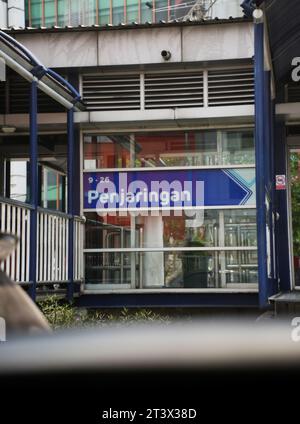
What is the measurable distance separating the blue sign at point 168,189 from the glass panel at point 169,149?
5.3 inches

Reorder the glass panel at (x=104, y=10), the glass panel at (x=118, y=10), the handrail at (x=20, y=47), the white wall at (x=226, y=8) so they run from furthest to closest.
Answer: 1. the glass panel at (x=118, y=10)
2. the glass panel at (x=104, y=10)
3. the white wall at (x=226, y=8)
4. the handrail at (x=20, y=47)

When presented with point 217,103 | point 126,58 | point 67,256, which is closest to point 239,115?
point 217,103

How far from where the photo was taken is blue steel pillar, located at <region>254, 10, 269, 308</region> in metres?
5.58

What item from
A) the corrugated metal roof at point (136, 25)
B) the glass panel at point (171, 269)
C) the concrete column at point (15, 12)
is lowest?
the glass panel at point (171, 269)

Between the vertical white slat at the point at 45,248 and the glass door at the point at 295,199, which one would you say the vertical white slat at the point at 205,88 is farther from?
the vertical white slat at the point at 45,248

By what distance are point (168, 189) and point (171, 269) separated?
3.09ft

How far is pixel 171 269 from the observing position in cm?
779

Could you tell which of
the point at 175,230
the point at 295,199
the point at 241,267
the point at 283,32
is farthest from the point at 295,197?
the point at 283,32

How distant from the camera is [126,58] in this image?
25.7 feet

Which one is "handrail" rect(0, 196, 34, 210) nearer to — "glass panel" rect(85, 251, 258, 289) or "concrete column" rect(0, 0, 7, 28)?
"glass panel" rect(85, 251, 258, 289)

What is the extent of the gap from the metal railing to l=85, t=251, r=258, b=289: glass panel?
269mm

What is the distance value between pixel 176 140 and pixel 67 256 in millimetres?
1946

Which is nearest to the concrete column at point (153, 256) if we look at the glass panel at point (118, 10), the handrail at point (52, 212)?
the handrail at point (52, 212)

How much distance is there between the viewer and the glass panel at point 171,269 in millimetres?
7676
